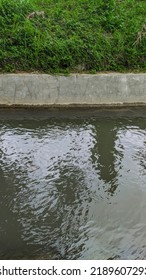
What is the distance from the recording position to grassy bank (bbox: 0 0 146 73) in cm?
791

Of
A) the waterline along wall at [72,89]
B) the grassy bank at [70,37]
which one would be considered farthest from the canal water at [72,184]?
the grassy bank at [70,37]

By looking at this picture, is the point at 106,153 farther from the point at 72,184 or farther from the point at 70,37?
the point at 70,37

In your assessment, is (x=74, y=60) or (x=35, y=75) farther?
(x=74, y=60)

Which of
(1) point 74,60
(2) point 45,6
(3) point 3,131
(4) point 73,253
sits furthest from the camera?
(2) point 45,6

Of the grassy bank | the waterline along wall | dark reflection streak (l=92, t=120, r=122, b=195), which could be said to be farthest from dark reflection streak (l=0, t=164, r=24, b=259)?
the grassy bank

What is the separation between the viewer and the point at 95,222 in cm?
436

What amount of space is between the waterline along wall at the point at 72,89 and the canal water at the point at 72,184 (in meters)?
0.27

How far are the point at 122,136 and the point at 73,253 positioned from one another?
304cm

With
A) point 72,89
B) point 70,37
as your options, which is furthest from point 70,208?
point 70,37

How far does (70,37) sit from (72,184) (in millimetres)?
4484

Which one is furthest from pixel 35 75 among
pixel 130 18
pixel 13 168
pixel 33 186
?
pixel 130 18

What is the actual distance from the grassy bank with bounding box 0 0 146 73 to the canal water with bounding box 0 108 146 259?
50.1 inches

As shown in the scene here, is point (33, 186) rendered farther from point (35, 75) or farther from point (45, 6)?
point (45, 6)

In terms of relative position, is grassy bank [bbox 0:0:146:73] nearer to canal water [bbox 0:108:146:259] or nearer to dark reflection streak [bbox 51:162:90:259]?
canal water [bbox 0:108:146:259]
